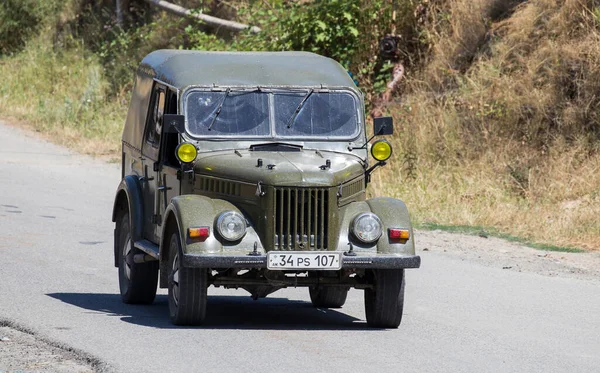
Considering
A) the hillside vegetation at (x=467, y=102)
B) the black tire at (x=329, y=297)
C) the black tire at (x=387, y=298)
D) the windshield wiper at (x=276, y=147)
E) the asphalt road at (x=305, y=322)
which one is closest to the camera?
the asphalt road at (x=305, y=322)

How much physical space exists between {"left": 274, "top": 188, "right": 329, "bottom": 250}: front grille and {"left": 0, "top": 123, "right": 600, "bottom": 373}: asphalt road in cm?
66

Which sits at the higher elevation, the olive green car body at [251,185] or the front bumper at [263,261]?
the olive green car body at [251,185]

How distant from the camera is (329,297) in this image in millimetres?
10164

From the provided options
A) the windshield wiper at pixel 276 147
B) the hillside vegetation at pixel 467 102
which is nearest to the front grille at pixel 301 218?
the windshield wiper at pixel 276 147

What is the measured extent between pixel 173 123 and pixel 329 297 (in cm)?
209

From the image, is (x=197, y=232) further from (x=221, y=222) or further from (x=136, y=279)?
(x=136, y=279)

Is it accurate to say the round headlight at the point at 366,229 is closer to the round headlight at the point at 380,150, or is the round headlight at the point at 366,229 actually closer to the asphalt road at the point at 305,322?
the asphalt road at the point at 305,322

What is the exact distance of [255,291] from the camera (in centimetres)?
915

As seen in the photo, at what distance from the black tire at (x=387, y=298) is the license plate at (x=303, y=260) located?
500mm

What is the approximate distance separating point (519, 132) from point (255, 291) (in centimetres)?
996

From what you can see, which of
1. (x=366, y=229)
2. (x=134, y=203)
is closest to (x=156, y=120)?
(x=134, y=203)

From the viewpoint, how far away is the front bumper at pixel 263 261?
8.27 metres

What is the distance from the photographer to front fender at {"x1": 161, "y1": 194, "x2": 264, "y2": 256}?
27.5 ft

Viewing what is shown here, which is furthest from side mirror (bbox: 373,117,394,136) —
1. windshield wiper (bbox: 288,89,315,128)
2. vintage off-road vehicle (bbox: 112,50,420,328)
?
windshield wiper (bbox: 288,89,315,128)
